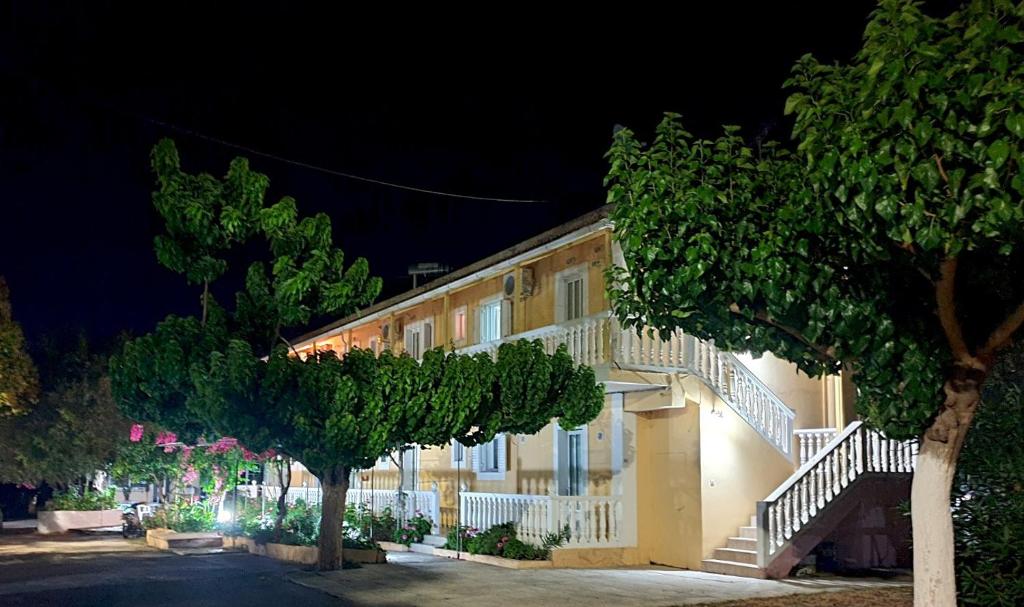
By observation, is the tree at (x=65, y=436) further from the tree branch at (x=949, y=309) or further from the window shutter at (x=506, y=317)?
the tree branch at (x=949, y=309)

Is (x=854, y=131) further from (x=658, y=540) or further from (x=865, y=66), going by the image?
(x=658, y=540)

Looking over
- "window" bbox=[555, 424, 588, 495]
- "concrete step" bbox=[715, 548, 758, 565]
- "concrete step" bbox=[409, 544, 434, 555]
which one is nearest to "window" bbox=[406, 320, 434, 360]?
"concrete step" bbox=[409, 544, 434, 555]

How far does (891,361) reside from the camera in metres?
9.19

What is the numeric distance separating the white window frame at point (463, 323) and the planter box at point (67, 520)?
13444 mm

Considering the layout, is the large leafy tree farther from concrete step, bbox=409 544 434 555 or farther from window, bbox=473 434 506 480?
window, bbox=473 434 506 480

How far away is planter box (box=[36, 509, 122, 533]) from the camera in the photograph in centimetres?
3072

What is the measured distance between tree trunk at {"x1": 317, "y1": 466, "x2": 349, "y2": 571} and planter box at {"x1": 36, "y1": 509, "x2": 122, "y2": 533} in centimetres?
1651

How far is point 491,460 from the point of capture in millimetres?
24047

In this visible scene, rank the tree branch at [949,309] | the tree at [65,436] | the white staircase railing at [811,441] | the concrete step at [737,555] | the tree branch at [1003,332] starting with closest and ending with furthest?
1. the tree branch at [949,309]
2. the tree branch at [1003,332]
3. the concrete step at [737,555]
4. the white staircase railing at [811,441]
5. the tree at [65,436]

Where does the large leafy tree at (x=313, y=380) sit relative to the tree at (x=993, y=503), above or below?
above

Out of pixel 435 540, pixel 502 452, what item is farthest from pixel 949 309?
pixel 502 452

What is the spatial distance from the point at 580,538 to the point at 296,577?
479cm

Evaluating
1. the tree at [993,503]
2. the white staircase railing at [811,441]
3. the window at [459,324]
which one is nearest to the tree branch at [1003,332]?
the tree at [993,503]

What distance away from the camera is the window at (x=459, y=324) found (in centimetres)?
2555
